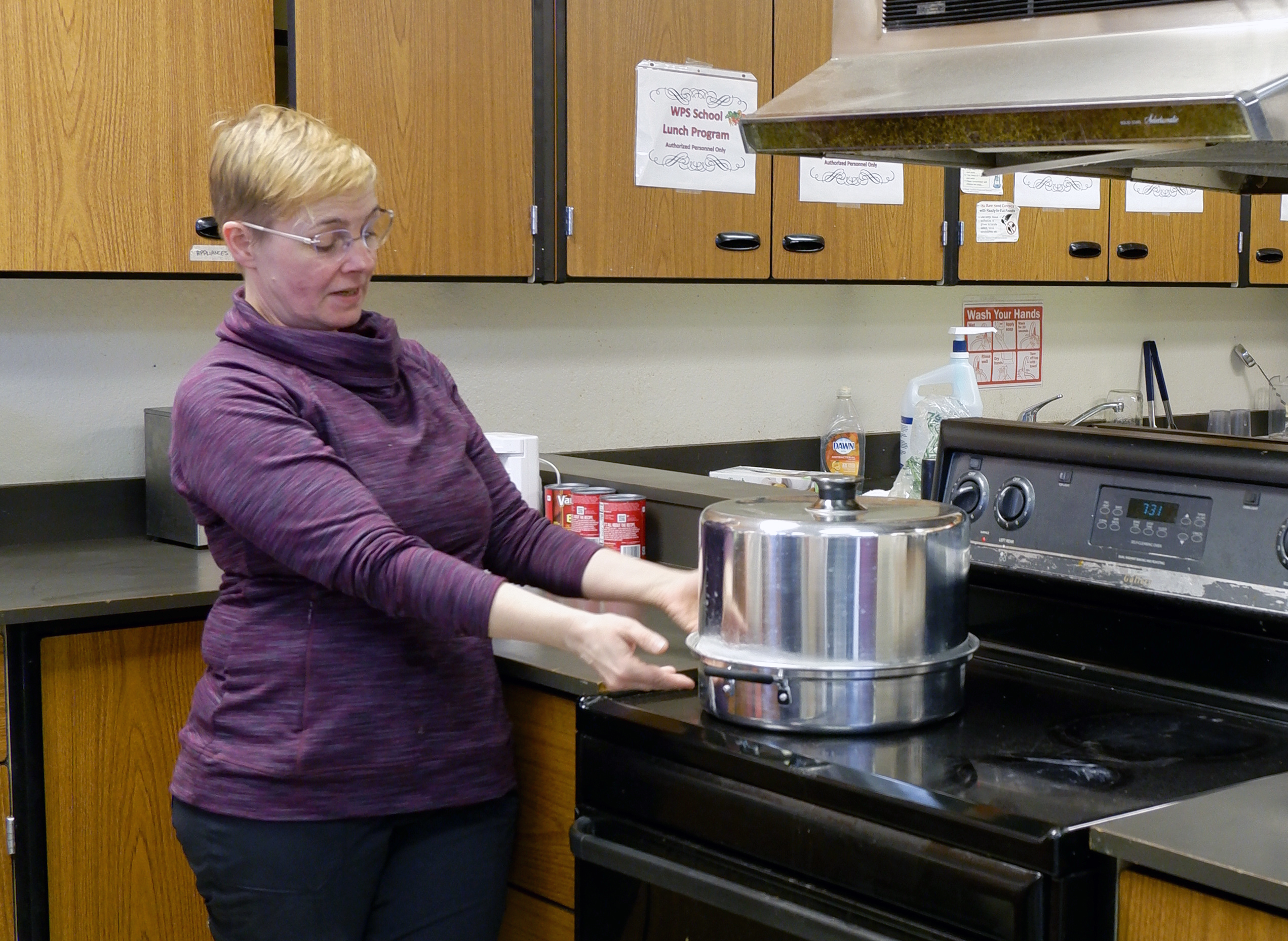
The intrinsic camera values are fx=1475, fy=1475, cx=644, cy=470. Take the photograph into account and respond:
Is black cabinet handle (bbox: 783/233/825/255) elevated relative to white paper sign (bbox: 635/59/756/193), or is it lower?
lower

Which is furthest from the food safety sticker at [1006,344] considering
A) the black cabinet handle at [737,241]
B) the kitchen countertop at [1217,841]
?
the kitchen countertop at [1217,841]

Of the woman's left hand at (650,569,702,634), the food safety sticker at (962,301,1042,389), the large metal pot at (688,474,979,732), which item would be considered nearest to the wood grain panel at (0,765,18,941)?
the woman's left hand at (650,569,702,634)

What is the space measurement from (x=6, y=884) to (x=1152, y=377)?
3.16 meters

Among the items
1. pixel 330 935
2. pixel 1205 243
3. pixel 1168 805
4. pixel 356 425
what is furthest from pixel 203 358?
pixel 1205 243

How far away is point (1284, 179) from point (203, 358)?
128cm

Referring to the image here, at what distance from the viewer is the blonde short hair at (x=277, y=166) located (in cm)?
145

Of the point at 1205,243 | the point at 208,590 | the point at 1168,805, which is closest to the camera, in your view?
the point at 1168,805

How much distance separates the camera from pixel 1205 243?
341cm

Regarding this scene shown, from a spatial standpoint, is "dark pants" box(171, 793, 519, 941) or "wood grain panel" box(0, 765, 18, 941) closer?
"dark pants" box(171, 793, 519, 941)

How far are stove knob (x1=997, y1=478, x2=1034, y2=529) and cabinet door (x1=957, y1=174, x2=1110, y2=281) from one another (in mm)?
1483

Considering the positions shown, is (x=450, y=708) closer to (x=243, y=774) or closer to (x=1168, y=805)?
(x=243, y=774)

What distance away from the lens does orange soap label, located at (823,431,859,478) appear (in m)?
3.24

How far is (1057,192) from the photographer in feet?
10.3

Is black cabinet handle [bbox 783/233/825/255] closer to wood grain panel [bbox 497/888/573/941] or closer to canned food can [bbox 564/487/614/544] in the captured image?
canned food can [bbox 564/487/614/544]
